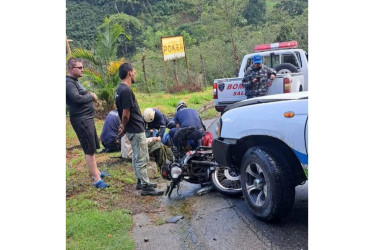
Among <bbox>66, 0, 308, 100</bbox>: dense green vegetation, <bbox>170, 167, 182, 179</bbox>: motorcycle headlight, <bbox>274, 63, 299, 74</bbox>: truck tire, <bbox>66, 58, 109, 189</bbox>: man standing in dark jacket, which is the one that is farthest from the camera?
<bbox>66, 0, 308, 100</bbox>: dense green vegetation

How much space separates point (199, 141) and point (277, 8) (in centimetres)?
3150

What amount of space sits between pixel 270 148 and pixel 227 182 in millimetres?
1462

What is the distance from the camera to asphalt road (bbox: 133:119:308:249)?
3.44 meters

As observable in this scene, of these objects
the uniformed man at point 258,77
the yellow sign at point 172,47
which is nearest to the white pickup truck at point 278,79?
the uniformed man at point 258,77

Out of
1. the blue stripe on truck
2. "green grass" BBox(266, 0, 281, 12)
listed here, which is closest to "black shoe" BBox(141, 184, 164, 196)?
the blue stripe on truck

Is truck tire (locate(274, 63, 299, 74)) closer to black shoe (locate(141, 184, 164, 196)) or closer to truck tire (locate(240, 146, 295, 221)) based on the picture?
black shoe (locate(141, 184, 164, 196))

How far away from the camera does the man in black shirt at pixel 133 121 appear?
16.3 ft

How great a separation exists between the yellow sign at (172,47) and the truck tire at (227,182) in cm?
1327

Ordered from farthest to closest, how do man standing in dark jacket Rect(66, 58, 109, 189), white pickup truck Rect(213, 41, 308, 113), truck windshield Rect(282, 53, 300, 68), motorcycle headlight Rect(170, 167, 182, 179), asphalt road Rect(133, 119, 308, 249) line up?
1. truck windshield Rect(282, 53, 300, 68)
2. white pickup truck Rect(213, 41, 308, 113)
3. motorcycle headlight Rect(170, 167, 182, 179)
4. man standing in dark jacket Rect(66, 58, 109, 189)
5. asphalt road Rect(133, 119, 308, 249)

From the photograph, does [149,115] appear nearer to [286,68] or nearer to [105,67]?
A: [286,68]

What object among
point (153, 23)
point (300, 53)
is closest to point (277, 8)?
point (153, 23)

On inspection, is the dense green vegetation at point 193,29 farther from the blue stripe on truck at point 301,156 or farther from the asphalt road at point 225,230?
the blue stripe on truck at point 301,156

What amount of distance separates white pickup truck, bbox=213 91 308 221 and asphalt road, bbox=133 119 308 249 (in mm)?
171
